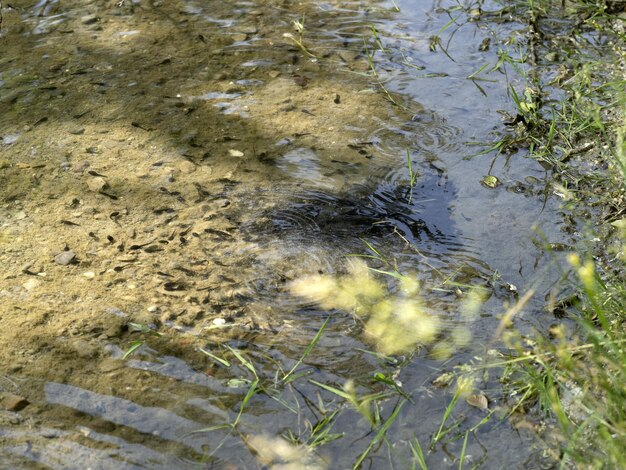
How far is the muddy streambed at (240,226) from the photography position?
2.52 metres

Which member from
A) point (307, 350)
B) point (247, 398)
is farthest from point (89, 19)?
point (247, 398)

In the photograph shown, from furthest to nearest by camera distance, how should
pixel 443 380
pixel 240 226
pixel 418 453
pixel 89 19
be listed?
1. pixel 89 19
2. pixel 240 226
3. pixel 443 380
4. pixel 418 453

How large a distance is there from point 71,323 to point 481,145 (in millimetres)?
2162

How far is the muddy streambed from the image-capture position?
2.52 metres

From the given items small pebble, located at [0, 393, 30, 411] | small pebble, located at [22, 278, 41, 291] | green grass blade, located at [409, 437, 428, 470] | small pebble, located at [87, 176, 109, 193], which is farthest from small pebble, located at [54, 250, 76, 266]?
green grass blade, located at [409, 437, 428, 470]

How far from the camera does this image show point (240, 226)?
3.36 m

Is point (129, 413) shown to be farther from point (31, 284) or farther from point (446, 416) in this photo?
point (446, 416)

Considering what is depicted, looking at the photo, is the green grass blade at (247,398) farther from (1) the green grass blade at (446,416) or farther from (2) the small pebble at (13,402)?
(2) the small pebble at (13,402)

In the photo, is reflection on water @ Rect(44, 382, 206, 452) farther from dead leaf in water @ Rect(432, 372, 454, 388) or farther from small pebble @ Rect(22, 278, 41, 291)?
dead leaf in water @ Rect(432, 372, 454, 388)

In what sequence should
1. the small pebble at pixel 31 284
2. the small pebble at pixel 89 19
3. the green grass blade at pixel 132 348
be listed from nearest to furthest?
the green grass blade at pixel 132 348
the small pebble at pixel 31 284
the small pebble at pixel 89 19

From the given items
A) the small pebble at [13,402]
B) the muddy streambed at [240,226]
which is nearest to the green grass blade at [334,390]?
the muddy streambed at [240,226]

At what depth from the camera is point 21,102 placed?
4223 mm

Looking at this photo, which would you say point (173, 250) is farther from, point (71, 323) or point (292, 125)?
point (292, 125)

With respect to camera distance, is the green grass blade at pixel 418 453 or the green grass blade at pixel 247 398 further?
the green grass blade at pixel 247 398
